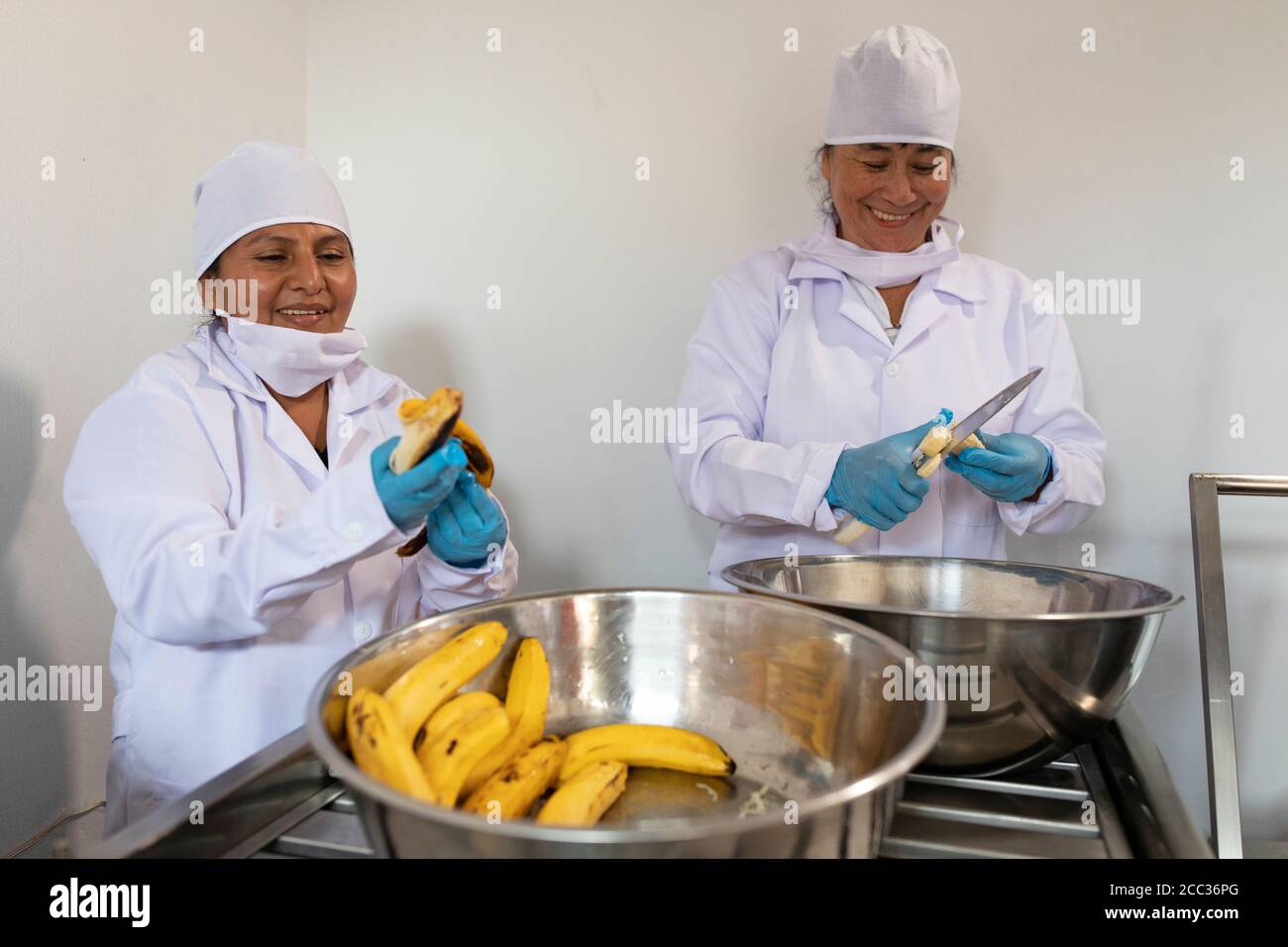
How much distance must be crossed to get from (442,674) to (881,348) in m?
1.13

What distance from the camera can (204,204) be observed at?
1365 mm

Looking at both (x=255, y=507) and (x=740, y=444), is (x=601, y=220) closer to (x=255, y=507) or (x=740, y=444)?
(x=740, y=444)

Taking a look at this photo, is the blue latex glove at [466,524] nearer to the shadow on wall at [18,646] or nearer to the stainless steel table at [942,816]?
the stainless steel table at [942,816]

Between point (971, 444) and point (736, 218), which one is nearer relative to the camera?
point (971, 444)

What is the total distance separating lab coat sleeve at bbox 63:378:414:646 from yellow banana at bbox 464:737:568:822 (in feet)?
0.98

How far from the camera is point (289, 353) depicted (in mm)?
1301

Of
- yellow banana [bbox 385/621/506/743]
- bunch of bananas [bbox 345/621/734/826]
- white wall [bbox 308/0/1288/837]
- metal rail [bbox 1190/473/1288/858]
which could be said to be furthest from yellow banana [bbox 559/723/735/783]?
white wall [bbox 308/0/1288/837]

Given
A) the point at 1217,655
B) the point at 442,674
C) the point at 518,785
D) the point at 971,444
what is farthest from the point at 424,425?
the point at 1217,655

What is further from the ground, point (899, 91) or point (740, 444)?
point (899, 91)

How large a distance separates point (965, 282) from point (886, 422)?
31 cm

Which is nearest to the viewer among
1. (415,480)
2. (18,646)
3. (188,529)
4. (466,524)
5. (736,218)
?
(415,480)

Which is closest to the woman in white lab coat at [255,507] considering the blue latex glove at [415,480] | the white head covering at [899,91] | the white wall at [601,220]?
the blue latex glove at [415,480]
